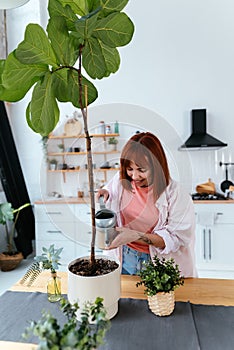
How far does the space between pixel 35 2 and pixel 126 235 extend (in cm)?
388

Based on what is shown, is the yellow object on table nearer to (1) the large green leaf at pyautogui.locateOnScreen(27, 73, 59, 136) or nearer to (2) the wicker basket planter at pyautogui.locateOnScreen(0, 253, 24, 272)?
(2) the wicker basket planter at pyautogui.locateOnScreen(0, 253, 24, 272)

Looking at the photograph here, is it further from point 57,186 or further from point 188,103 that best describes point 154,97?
point 57,186

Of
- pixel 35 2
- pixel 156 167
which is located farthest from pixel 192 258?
pixel 35 2

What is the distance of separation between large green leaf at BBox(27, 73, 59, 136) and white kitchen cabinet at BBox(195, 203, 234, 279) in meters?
2.53

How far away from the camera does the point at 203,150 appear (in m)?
3.67

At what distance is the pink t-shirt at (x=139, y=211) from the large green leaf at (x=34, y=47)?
30.8 inches

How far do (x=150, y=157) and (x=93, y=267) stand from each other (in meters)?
0.54

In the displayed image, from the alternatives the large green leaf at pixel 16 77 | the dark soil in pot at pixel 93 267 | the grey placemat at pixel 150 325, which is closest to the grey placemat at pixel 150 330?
the grey placemat at pixel 150 325

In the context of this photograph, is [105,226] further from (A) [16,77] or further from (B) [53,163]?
(B) [53,163]

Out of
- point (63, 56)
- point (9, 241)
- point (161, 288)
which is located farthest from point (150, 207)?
point (9, 241)

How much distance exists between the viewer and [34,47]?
0.74 metres

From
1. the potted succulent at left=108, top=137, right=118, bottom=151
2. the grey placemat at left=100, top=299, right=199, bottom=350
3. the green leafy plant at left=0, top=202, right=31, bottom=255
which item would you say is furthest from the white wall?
the grey placemat at left=100, top=299, right=199, bottom=350

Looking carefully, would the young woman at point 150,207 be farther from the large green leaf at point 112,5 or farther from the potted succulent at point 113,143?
the potted succulent at point 113,143

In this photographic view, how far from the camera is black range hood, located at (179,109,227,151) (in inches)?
134
